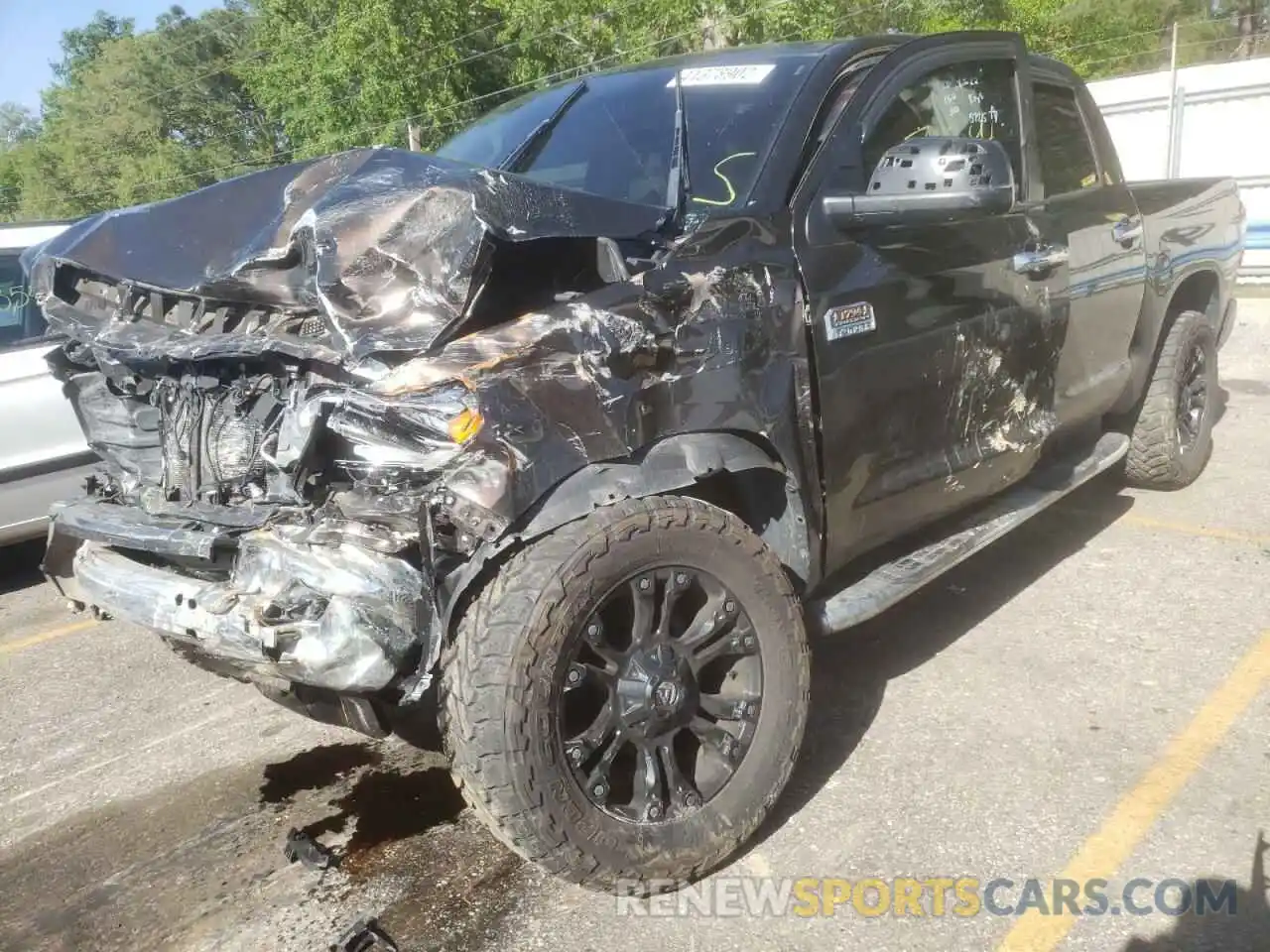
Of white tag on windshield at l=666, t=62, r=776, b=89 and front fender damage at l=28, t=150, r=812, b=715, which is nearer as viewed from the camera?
front fender damage at l=28, t=150, r=812, b=715

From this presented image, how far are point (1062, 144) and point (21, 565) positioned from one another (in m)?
5.85

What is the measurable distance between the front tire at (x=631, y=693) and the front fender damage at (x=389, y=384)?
13 cm

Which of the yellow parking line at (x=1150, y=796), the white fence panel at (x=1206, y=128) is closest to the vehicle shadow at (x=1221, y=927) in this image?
the yellow parking line at (x=1150, y=796)

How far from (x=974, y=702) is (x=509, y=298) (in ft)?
7.09

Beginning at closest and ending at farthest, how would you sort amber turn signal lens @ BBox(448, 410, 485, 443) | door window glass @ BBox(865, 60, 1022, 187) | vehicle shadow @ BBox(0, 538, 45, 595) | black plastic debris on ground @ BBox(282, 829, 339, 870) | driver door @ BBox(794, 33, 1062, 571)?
amber turn signal lens @ BBox(448, 410, 485, 443)
black plastic debris on ground @ BBox(282, 829, 339, 870)
driver door @ BBox(794, 33, 1062, 571)
door window glass @ BBox(865, 60, 1022, 187)
vehicle shadow @ BBox(0, 538, 45, 595)

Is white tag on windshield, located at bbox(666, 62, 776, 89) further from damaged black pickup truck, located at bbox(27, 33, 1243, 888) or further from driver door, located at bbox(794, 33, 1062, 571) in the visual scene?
driver door, located at bbox(794, 33, 1062, 571)

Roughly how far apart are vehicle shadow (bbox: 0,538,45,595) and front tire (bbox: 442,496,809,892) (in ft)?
14.5

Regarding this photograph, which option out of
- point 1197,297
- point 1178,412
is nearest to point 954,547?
point 1178,412

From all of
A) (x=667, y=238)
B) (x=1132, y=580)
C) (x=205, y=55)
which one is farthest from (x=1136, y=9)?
(x=205, y=55)

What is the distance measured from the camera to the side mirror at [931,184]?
117 inches

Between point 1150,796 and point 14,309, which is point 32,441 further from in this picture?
point 1150,796

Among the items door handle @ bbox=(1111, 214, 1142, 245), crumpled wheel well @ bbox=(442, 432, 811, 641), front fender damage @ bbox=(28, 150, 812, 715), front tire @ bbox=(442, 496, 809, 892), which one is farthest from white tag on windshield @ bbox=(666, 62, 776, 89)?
door handle @ bbox=(1111, 214, 1142, 245)

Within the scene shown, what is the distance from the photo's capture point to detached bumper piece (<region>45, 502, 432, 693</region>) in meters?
2.39

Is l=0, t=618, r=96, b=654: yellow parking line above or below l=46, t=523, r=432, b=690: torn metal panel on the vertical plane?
below
